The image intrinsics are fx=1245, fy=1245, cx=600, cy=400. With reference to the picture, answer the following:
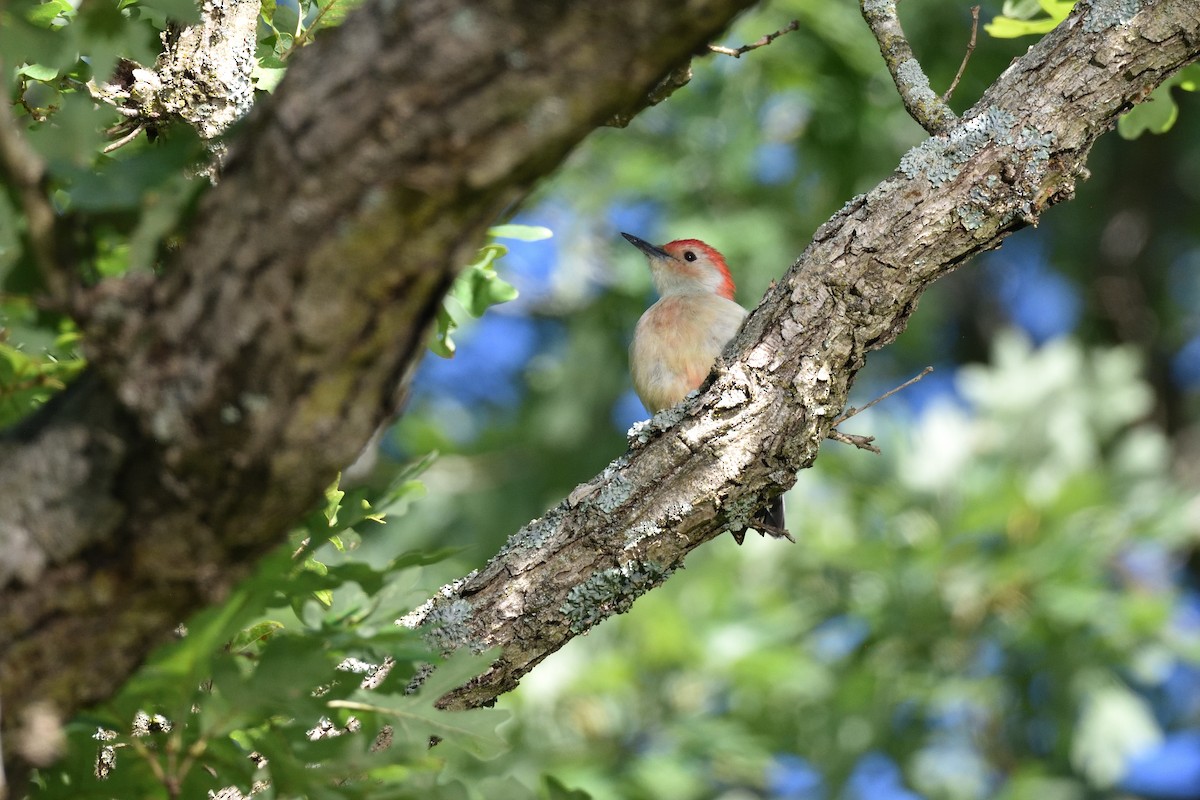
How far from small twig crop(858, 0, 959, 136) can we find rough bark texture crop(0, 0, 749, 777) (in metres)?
1.63

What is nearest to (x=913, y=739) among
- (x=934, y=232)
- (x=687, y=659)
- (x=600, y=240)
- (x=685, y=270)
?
(x=687, y=659)

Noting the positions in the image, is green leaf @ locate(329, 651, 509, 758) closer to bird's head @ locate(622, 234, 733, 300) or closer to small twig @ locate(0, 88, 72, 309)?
small twig @ locate(0, 88, 72, 309)

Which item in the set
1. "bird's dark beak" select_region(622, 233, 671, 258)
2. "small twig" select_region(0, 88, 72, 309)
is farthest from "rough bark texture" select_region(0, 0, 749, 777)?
"bird's dark beak" select_region(622, 233, 671, 258)

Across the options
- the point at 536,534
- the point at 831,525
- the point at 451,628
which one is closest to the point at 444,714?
the point at 451,628

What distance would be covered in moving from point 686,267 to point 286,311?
17.5 ft

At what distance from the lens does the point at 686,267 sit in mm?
6688

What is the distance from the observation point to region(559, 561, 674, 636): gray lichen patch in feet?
9.04

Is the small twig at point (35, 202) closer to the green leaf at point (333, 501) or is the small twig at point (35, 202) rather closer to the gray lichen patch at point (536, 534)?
the green leaf at point (333, 501)

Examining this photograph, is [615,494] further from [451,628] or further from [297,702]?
[297,702]

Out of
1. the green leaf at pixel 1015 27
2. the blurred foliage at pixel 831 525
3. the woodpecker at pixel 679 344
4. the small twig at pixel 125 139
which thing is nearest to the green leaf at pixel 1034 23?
the green leaf at pixel 1015 27

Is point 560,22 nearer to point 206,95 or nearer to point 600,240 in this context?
point 206,95

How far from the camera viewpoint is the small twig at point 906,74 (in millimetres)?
2941

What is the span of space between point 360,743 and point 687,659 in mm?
5357

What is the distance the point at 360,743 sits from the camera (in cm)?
186
